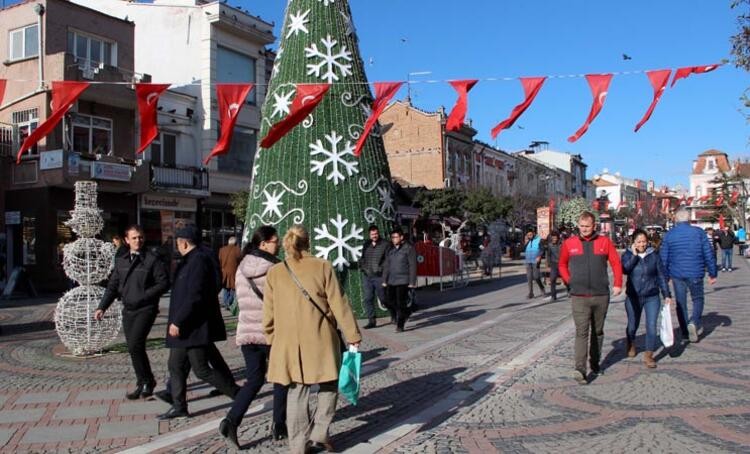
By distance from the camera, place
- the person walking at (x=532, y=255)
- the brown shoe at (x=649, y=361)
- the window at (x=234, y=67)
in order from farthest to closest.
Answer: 1. the window at (x=234, y=67)
2. the person walking at (x=532, y=255)
3. the brown shoe at (x=649, y=361)

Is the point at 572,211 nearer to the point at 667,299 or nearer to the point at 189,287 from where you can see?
the point at 667,299

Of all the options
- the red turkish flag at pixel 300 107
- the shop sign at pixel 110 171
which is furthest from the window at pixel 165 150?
the red turkish flag at pixel 300 107

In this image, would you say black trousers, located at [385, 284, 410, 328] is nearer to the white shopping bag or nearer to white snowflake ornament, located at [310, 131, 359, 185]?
white snowflake ornament, located at [310, 131, 359, 185]

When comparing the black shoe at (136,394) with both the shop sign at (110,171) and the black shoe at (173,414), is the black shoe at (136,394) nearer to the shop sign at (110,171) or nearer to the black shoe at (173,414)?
the black shoe at (173,414)

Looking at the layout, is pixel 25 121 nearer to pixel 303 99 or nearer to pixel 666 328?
pixel 303 99

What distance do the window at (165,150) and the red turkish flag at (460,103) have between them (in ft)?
53.7

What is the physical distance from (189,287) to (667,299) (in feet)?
17.9

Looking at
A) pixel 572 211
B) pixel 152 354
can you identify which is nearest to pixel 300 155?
pixel 152 354

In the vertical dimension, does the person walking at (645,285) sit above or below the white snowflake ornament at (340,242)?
below

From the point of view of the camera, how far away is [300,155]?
1198 cm

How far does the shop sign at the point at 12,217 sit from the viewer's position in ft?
70.8

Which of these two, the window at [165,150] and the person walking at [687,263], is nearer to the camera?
the person walking at [687,263]

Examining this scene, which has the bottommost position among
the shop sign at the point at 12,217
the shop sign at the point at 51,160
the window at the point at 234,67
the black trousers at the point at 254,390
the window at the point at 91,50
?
the black trousers at the point at 254,390

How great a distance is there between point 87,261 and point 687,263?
7.99 meters
